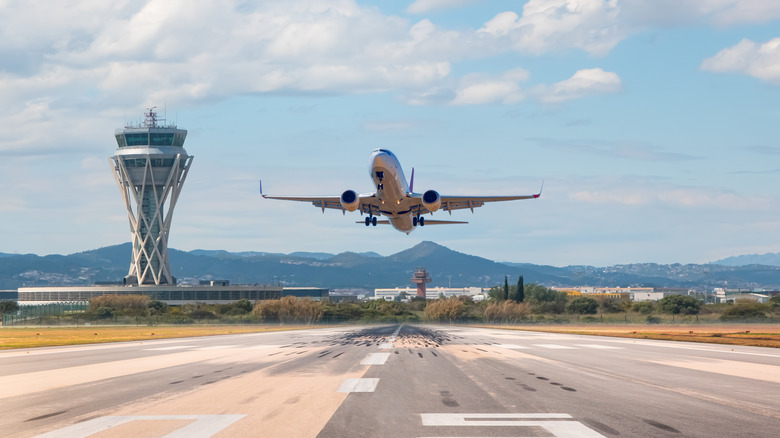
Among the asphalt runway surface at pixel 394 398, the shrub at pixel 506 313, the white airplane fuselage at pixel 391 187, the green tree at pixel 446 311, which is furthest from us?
the green tree at pixel 446 311

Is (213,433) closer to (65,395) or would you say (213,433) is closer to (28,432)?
(28,432)

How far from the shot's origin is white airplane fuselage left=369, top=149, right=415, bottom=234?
4725 cm

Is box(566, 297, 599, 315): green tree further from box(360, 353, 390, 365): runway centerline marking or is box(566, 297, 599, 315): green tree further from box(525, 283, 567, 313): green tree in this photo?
box(360, 353, 390, 365): runway centerline marking

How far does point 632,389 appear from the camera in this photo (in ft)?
67.7

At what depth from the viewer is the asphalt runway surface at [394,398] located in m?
14.0

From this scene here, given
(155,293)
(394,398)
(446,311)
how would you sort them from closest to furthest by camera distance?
(394,398), (446,311), (155,293)

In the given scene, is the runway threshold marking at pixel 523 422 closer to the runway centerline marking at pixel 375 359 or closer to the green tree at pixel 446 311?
the runway centerline marking at pixel 375 359

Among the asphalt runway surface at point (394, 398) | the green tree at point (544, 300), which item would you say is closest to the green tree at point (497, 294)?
the green tree at point (544, 300)

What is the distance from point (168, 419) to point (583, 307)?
5297 inches

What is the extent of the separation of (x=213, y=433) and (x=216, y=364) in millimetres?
18696

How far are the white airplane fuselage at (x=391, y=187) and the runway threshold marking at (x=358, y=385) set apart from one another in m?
25.1

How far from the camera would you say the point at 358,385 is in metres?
21.7

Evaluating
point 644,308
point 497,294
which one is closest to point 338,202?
point 644,308

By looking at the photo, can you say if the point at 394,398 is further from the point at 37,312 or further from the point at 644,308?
the point at 644,308
